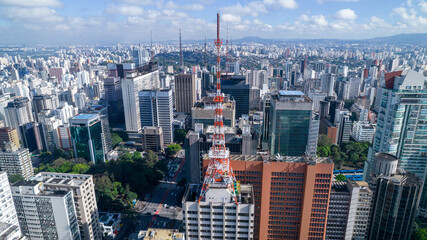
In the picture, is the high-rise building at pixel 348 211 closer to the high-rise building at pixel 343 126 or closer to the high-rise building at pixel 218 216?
the high-rise building at pixel 218 216

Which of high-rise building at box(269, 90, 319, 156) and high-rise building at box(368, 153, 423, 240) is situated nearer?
high-rise building at box(368, 153, 423, 240)

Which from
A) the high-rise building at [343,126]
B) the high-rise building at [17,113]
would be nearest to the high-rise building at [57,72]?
the high-rise building at [17,113]

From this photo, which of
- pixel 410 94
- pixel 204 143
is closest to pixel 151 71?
pixel 204 143

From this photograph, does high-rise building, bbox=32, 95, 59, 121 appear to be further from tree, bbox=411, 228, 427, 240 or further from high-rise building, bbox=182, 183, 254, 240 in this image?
tree, bbox=411, 228, 427, 240

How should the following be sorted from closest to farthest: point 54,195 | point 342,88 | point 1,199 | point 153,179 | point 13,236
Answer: point 13,236 < point 1,199 < point 54,195 < point 153,179 < point 342,88

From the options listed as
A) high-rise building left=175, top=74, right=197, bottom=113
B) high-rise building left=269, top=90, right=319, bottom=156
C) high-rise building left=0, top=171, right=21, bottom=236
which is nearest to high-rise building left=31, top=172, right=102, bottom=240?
high-rise building left=0, top=171, right=21, bottom=236

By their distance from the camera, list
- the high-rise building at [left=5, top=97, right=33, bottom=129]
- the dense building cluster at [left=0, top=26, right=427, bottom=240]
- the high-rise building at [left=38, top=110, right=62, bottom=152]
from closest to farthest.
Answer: the dense building cluster at [left=0, top=26, right=427, bottom=240] → the high-rise building at [left=38, top=110, right=62, bottom=152] → the high-rise building at [left=5, top=97, right=33, bottom=129]

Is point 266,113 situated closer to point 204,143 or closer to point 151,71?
point 204,143
